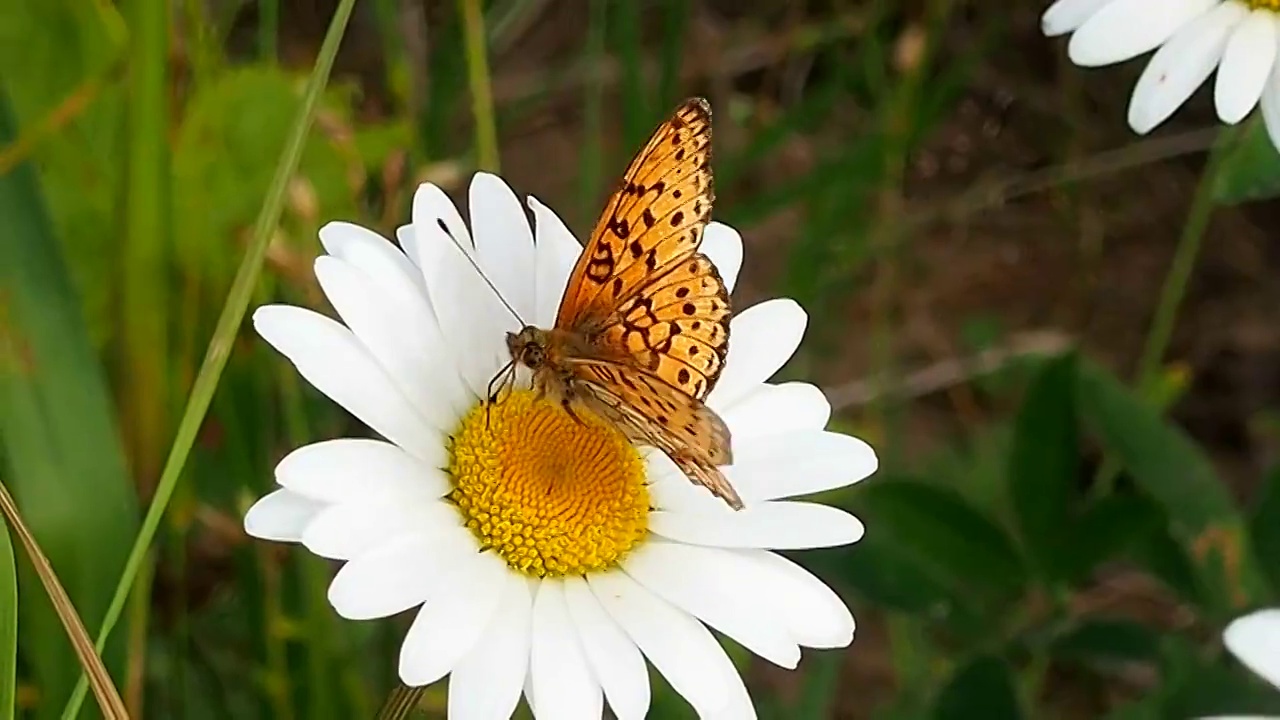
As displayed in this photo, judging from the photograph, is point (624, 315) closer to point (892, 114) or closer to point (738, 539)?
point (738, 539)

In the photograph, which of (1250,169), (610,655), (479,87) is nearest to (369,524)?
(610,655)

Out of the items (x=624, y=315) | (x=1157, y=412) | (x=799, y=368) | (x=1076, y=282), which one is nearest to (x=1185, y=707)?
(x=1157, y=412)

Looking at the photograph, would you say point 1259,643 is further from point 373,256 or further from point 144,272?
point 144,272

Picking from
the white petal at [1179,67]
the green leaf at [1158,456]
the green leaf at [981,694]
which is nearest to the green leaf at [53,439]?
the green leaf at [981,694]

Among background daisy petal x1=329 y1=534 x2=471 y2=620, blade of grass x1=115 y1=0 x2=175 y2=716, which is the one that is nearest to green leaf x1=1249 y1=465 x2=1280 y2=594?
background daisy petal x1=329 y1=534 x2=471 y2=620

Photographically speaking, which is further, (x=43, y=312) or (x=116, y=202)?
(x=116, y=202)

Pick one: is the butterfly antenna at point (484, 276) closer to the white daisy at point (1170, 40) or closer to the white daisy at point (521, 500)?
the white daisy at point (521, 500)
